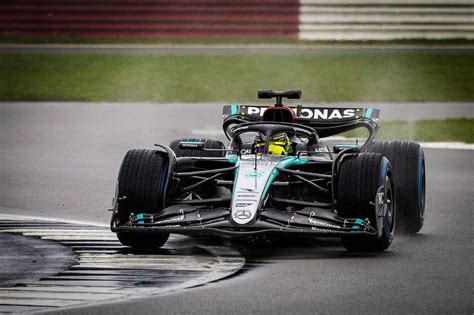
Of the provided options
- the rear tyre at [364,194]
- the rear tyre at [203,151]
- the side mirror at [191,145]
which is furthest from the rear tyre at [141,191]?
the rear tyre at [203,151]

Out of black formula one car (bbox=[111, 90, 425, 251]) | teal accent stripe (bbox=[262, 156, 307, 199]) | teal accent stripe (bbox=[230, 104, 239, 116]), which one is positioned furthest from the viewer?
teal accent stripe (bbox=[230, 104, 239, 116])

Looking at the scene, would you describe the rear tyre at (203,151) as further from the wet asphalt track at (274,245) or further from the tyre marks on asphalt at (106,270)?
the tyre marks on asphalt at (106,270)

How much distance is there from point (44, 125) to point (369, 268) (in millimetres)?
12354

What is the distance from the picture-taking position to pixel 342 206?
10094mm

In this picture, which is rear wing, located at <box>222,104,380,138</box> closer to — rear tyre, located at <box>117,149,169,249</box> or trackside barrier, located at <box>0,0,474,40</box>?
rear tyre, located at <box>117,149,169,249</box>

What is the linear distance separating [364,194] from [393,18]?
26.9 meters

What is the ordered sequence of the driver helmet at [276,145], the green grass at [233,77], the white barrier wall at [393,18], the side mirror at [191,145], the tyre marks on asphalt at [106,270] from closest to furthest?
the tyre marks on asphalt at [106,270], the driver helmet at [276,145], the side mirror at [191,145], the green grass at [233,77], the white barrier wall at [393,18]

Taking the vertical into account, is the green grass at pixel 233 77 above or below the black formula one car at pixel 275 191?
above

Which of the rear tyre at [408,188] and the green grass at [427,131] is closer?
the rear tyre at [408,188]

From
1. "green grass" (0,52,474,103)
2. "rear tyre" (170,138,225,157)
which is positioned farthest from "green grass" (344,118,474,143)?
"rear tyre" (170,138,225,157)

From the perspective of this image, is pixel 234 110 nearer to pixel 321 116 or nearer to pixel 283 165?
pixel 321 116

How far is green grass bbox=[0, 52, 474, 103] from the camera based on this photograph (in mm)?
27000

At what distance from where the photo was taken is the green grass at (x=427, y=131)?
19.3 meters

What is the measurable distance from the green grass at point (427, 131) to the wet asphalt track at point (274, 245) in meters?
1.55
